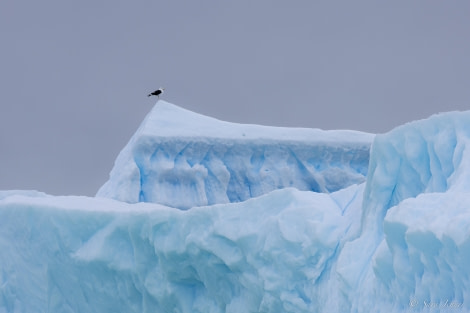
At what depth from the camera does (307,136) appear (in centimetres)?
1231

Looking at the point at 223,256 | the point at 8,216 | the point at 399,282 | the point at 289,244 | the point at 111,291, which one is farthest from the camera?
the point at 8,216

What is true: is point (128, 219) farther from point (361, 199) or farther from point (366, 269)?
point (366, 269)

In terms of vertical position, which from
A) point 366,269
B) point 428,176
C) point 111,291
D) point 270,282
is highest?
point 428,176

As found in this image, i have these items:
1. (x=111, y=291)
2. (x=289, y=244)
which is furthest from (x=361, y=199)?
(x=111, y=291)

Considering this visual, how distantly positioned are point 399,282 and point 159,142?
22.8 ft

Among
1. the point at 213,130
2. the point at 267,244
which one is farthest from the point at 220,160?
the point at 267,244

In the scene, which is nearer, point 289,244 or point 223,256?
point 289,244

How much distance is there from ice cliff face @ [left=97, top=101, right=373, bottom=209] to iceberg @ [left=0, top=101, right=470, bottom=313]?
7 centimetres

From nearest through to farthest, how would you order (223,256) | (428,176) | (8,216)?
(428,176) → (223,256) → (8,216)

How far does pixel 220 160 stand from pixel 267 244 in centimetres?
555

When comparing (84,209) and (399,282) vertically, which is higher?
(399,282)

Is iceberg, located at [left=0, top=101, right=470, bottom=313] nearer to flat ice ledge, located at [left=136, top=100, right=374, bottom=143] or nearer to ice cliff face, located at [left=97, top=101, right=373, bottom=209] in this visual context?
ice cliff face, located at [left=97, top=101, right=373, bottom=209]

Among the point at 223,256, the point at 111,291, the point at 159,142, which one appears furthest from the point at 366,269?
the point at 159,142

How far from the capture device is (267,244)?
6504 mm
